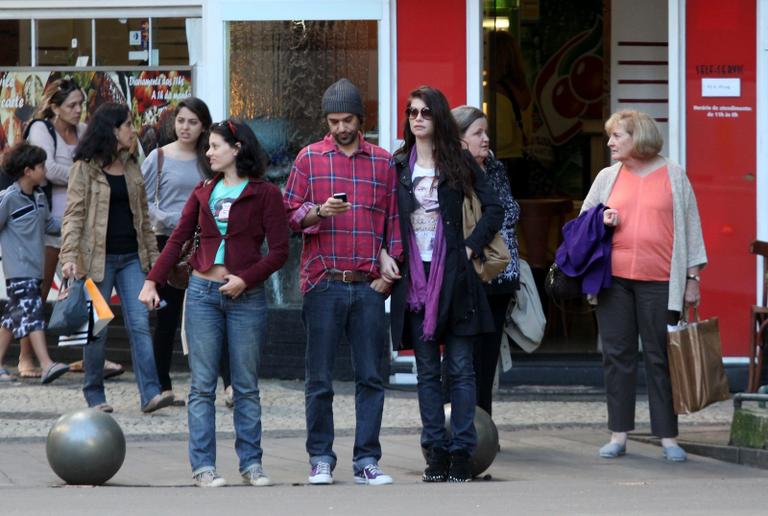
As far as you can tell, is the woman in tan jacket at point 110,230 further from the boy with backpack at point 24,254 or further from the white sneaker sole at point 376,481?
the white sneaker sole at point 376,481

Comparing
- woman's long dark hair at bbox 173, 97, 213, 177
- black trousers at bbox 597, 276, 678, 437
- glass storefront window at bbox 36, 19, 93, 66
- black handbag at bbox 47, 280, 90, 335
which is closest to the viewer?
black trousers at bbox 597, 276, 678, 437

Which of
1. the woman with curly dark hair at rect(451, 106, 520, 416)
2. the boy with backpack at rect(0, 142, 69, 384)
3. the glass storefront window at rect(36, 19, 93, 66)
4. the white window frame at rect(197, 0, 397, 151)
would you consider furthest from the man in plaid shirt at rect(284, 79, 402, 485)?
the glass storefront window at rect(36, 19, 93, 66)

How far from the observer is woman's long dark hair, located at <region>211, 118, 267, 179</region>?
7.96m

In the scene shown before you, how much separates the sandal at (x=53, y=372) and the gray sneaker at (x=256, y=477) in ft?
11.2

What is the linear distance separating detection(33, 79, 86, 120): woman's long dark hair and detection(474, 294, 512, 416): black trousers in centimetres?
420

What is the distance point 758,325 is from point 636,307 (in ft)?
6.87

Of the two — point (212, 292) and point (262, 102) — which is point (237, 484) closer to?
point (212, 292)

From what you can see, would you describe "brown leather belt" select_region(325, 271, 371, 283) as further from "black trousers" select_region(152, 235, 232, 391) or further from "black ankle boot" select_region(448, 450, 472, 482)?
"black trousers" select_region(152, 235, 232, 391)

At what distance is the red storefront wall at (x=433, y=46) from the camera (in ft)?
37.2

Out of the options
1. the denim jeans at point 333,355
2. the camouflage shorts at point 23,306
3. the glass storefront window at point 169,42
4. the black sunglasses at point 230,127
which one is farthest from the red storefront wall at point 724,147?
the camouflage shorts at point 23,306

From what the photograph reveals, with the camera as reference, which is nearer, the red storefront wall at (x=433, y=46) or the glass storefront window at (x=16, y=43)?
the red storefront wall at (x=433, y=46)

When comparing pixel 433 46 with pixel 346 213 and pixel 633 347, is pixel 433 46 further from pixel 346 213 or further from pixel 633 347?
pixel 346 213

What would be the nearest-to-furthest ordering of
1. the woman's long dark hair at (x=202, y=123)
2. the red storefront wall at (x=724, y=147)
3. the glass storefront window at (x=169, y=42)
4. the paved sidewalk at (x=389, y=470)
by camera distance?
the paved sidewalk at (x=389, y=470) → the woman's long dark hair at (x=202, y=123) → the red storefront wall at (x=724, y=147) → the glass storefront window at (x=169, y=42)

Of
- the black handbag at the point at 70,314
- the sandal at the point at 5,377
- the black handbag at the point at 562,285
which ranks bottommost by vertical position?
the sandal at the point at 5,377
